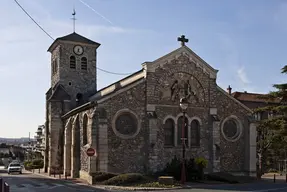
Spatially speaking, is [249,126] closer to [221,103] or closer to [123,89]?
[221,103]

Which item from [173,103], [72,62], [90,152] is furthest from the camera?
[72,62]

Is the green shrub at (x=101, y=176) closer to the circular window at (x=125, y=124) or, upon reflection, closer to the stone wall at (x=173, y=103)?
the circular window at (x=125, y=124)

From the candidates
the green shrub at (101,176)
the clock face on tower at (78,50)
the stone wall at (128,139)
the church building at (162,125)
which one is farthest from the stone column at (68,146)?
the clock face on tower at (78,50)

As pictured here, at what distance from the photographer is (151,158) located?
29.7 meters

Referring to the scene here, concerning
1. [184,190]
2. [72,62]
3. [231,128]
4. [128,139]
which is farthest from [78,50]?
[184,190]

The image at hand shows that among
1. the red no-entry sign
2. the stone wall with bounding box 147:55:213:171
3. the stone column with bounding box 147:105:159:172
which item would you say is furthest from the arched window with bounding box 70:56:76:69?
the red no-entry sign

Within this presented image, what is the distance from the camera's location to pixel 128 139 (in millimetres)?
29359

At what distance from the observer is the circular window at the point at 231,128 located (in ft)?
109

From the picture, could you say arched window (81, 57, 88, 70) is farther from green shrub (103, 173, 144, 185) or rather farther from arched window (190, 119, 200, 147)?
green shrub (103, 173, 144, 185)

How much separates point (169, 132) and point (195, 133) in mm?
2558

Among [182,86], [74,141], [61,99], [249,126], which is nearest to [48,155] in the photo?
[61,99]

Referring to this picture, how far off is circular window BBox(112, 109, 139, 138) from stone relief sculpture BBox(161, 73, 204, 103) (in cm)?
306

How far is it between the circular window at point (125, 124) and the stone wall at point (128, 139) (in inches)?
6.5

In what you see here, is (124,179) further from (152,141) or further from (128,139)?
(152,141)
